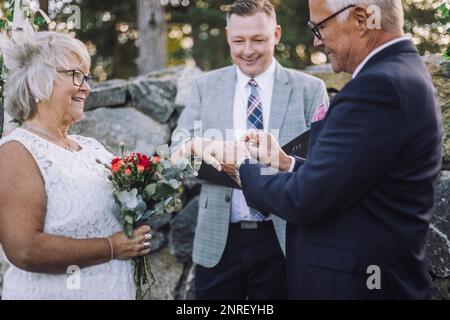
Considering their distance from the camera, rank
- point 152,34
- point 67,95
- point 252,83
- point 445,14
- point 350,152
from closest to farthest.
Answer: point 350,152
point 67,95
point 445,14
point 252,83
point 152,34

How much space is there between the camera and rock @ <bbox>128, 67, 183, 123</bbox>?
4.81 meters

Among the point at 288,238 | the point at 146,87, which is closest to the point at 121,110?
the point at 146,87

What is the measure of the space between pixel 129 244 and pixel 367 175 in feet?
4.08

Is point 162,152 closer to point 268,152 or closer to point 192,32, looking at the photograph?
point 268,152

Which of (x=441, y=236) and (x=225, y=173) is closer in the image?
(x=225, y=173)

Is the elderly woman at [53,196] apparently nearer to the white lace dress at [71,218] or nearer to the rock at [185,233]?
the white lace dress at [71,218]

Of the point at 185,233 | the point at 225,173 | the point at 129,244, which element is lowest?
the point at 185,233

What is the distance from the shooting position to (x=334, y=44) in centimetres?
230

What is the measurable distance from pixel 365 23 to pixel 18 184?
1654 mm

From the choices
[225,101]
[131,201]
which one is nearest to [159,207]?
[131,201]

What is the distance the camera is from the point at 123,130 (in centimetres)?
470

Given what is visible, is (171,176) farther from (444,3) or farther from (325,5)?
(444,3)

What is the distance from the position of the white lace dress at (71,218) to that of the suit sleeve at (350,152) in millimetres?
1009

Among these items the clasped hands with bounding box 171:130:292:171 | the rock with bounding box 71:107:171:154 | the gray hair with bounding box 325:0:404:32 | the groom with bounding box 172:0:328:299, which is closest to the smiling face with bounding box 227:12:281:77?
the groom with bounding box 172:0:328:299
